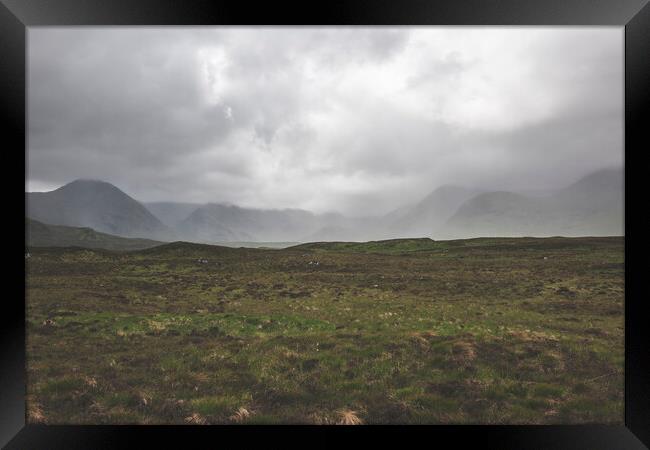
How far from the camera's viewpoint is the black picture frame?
536 cm

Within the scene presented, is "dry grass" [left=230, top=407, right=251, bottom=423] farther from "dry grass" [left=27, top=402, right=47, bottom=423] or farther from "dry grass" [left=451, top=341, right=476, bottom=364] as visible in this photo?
"dry grass" [left=451, top=341, right=476, bottom=364]

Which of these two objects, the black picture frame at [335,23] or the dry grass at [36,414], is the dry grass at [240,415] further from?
the dry grass at [36,414]

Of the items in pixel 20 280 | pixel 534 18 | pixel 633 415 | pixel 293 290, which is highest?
pixel 534 18

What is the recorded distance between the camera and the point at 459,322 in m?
13.8

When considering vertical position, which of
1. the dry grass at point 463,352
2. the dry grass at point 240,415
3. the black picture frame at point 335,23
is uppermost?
the black picture frame at point 335,23

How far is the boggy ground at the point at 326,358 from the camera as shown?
23.8 feet

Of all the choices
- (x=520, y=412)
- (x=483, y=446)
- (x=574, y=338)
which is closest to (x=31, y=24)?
(x=483, y=446)

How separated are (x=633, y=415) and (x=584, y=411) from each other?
192 cm

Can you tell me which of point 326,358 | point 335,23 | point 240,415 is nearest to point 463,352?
point 326,358

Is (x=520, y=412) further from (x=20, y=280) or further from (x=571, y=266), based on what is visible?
(x=571, y=266)

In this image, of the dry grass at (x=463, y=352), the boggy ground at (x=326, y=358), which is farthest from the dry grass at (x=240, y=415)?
the dry grass at (x=463, y=352)

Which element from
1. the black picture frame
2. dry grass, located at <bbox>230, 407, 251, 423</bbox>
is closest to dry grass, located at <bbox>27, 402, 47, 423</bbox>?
the black picture frame

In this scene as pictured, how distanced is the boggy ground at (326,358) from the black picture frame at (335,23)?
1.54m

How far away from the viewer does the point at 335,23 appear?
564cm
